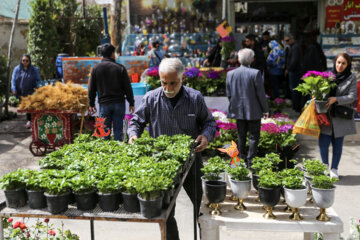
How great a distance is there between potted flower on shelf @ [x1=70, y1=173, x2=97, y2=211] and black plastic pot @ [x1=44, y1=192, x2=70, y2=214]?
74 millimetres

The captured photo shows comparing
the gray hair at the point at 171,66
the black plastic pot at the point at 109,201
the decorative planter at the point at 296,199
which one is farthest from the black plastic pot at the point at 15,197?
the decorative planter at the point at 296,199

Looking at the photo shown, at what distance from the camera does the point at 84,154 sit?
3.32 metres

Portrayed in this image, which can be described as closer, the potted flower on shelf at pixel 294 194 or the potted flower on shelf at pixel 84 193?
the potted flower on shelf at pixel 84 193

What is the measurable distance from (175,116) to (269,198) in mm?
1142

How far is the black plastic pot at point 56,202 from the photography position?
2.49 m

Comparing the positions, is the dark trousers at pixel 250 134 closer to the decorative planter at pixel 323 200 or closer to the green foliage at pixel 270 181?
the green foliage at pixel 270 181

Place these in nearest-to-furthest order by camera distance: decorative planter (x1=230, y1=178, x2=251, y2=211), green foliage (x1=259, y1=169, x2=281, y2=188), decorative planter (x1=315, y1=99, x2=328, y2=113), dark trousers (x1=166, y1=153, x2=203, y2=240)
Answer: green foliage (x1=259, y1=169, x2=281, y2=188) < decorative planter (x1=230, y1=178, x2=251, y2=211) < dark trousers (x1=166, y1=153, x2=203, y2=240) < decorative planter (x1=315, y1=99, x2=328, y2=113)

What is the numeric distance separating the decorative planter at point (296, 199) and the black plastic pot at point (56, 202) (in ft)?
4.61

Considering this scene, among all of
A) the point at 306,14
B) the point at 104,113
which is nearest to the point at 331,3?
the point at 306,14

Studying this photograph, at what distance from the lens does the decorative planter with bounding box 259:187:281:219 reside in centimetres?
286

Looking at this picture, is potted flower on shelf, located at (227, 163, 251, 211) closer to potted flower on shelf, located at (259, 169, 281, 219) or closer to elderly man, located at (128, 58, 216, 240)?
potted flower on shelf, located at (259, 169, 281, 219)

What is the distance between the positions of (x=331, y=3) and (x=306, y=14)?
9.82 ft

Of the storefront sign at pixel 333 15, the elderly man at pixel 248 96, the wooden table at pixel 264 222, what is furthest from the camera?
the storefront sign at pixel 333 15

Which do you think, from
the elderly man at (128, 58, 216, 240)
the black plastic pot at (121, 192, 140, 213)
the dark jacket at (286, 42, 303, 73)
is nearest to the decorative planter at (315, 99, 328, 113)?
the elderly man at (128, 58, 216, 240)
